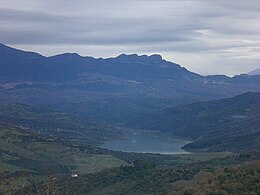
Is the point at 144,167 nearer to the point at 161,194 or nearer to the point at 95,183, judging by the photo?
the point at 95,183

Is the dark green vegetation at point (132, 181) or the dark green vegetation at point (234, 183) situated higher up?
the dark green vegetation at point (234, 183)

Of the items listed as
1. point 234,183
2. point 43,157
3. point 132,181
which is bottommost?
point 43,157

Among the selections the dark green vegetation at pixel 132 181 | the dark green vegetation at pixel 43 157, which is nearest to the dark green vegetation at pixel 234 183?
the dark green vegetation at pixel 132 181

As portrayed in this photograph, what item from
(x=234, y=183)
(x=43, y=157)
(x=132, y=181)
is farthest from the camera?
(x=43, y=157)

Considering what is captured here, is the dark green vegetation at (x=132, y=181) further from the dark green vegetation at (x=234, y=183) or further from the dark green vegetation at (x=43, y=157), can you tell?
the dark green vegetation at (x=43, y=157)

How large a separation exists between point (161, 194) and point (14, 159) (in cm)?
8807

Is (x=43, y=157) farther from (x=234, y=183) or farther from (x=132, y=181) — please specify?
(x=234, y=183)

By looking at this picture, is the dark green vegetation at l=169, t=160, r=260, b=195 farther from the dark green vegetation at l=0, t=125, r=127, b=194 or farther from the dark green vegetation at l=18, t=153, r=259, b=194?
the dark green vegetation at l=0, t=125, r=127, b=194

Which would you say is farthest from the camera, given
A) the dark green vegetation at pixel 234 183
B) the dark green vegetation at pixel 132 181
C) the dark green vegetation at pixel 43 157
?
the dark green vegetation at pixel 43 157

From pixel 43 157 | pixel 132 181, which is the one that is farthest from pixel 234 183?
pixel 43 157

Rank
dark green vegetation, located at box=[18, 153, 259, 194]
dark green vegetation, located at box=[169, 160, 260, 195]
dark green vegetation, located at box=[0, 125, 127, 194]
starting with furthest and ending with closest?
dark green vegetation, located at box=[0, 125, 127, 194], dark green vegetation, located at box=[18, 153, 259, 194], dark green vegetation, located at box=[169, 160, 260, 195]

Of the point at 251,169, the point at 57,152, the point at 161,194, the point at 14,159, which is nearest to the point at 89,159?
the point at 57,152

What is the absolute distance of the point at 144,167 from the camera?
92.7 meters

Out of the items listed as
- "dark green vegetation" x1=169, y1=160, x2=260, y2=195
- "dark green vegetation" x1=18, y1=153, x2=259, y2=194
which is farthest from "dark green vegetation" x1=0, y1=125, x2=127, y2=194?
"dark green vegetation" x1=169, y1=160, x2=260, y2=195
